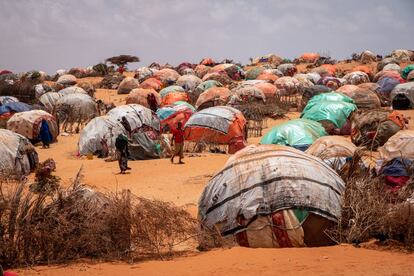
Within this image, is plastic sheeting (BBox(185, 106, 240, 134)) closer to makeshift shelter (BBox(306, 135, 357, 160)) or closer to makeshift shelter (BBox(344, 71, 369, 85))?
makeshift shelter (BBox(306, 135, 357, 160))

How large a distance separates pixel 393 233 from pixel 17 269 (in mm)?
4824

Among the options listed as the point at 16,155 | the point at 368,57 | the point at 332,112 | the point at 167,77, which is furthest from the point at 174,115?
the point at 368,57

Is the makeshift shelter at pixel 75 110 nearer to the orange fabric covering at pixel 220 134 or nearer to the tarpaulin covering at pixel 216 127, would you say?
the tarpaulin covering at pixel 216 127

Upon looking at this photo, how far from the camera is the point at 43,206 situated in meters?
6.27

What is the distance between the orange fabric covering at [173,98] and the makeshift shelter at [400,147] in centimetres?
1647

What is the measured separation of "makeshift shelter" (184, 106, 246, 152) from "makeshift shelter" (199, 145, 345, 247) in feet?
29.9

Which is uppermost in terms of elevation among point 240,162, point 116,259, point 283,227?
point 240,162

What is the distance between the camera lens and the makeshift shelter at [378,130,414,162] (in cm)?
938

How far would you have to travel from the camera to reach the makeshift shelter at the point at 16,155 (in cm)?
1267

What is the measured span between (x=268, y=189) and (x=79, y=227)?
2.55 m

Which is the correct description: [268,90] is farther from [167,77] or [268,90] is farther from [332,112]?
[167,77]

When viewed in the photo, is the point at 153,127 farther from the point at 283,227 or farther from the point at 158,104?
the point at 283,227

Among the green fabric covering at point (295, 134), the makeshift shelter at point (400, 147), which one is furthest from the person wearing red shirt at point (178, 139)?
the makeshift shelter at point (400, 147)

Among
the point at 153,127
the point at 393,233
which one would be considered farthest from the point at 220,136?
the point at 393,233
